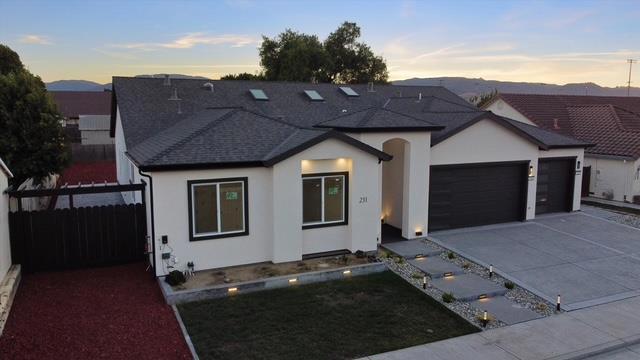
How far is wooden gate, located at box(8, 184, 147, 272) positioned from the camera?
1167 cm

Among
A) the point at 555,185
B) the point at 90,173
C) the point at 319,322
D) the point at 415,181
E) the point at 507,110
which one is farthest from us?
the point at 90,173

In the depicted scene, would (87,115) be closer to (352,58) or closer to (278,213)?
(352,58)

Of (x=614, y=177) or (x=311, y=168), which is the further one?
(x=614, y=177)

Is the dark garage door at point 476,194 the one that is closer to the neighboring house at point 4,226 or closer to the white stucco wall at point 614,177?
the white stucco wall at point 614,177

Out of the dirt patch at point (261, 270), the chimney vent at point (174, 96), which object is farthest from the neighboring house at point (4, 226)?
the chimney vent at point (174, 96)

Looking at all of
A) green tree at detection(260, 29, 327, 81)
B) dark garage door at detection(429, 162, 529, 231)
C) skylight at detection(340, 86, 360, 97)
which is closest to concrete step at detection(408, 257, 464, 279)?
dark garage door at detection(429, 162, 529, 231)

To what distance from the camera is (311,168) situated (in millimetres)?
13141

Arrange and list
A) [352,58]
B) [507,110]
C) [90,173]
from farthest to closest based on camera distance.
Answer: [352,58] → [90,173] → [507,110]

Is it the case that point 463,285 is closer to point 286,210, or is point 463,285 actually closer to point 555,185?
point 286,210

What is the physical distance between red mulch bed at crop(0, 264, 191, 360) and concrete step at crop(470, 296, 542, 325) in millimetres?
6525

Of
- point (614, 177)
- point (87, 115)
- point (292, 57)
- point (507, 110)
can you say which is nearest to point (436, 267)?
point (614, 177)

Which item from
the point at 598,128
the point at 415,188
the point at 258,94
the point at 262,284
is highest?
the point at 258,94

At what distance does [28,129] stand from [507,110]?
27170 millimetres

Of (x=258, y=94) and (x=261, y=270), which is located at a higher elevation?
(x=258, y=94)
